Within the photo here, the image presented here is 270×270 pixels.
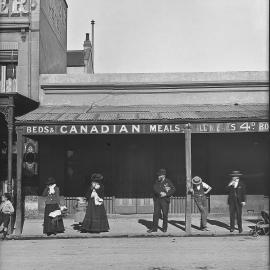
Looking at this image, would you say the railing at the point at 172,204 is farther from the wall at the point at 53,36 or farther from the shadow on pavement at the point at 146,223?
the wall at the point at 53,36

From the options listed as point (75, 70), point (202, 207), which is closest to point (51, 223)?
point (202, 207)

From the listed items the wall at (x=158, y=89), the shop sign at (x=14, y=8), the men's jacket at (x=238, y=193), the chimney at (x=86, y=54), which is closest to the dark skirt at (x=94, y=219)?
the men's jacket at (x=238, y=193)

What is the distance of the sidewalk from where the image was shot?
13742 millimetres

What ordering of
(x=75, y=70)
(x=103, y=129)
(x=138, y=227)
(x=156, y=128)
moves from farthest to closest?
(x=75, y=70) < (x=138, y=227) < (x=103, y=129) < (x=156, y=128)

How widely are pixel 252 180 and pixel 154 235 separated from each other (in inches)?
224

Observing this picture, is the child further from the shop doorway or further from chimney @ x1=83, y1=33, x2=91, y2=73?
chimney @ x1=83, y1=33, x2=91, y2=73

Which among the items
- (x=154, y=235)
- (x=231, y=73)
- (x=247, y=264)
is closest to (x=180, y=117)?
(x=154, y=235)

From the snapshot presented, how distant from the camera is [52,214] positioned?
547 inches

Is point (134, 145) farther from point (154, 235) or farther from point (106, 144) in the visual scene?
point (154, 235)

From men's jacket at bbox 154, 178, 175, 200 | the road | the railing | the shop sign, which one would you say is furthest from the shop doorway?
the road

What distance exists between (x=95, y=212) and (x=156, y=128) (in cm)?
280

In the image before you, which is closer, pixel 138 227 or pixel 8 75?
pixel 138 227

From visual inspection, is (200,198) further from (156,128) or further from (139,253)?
(139,253)

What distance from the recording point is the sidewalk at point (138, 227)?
1374 cm
